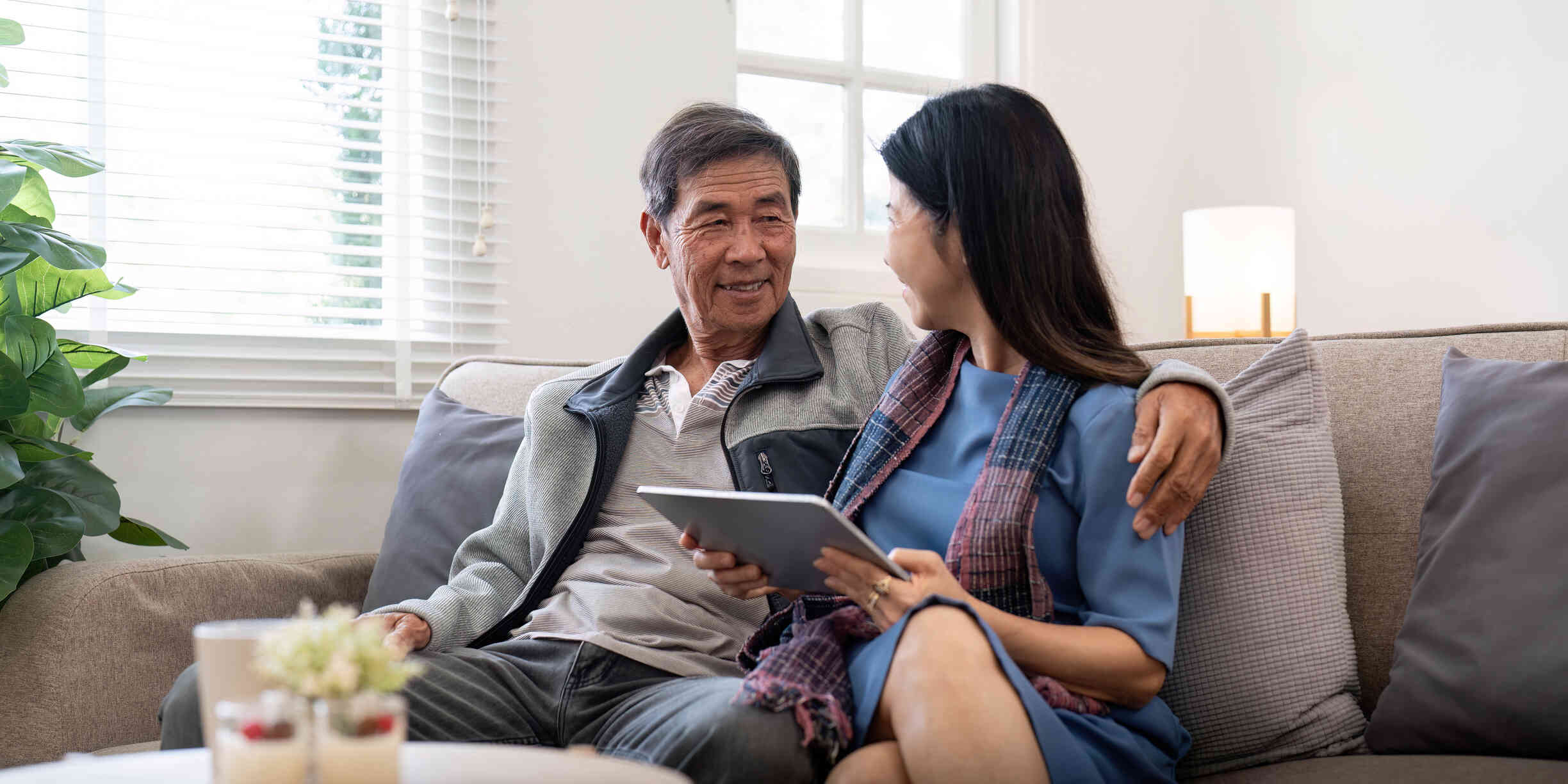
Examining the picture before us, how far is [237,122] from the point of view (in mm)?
2416

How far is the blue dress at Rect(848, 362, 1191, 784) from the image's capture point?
114cm

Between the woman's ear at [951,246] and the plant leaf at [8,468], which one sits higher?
the woman's ear at [951,246]

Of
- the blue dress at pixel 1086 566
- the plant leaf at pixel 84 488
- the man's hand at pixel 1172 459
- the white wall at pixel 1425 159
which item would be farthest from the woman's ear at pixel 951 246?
the white wall at pixel 1425 159

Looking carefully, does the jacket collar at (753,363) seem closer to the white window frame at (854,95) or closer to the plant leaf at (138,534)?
the plant leaf at (138,534)

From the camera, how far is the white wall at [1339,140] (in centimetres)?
Answer: 286

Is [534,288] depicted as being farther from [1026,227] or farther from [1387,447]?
[1387,447]

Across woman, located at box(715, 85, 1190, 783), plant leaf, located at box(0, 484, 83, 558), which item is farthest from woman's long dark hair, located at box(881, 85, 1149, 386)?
plant leaf, located at box(0, 484, 83, 558)

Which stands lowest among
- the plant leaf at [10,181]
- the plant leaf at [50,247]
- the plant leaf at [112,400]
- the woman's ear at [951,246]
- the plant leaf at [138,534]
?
the plant leaf at [138,534]

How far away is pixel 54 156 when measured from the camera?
1892 millimetres

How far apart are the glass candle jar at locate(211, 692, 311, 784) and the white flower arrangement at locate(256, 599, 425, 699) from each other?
1 centimetres

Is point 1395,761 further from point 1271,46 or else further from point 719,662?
point 1271,46

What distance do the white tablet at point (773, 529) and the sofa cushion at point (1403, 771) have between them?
1.55 feet

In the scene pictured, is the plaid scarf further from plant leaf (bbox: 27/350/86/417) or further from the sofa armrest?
plant leaf (bbox: 27/350/86/417)

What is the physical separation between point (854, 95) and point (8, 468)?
7.47 ft
